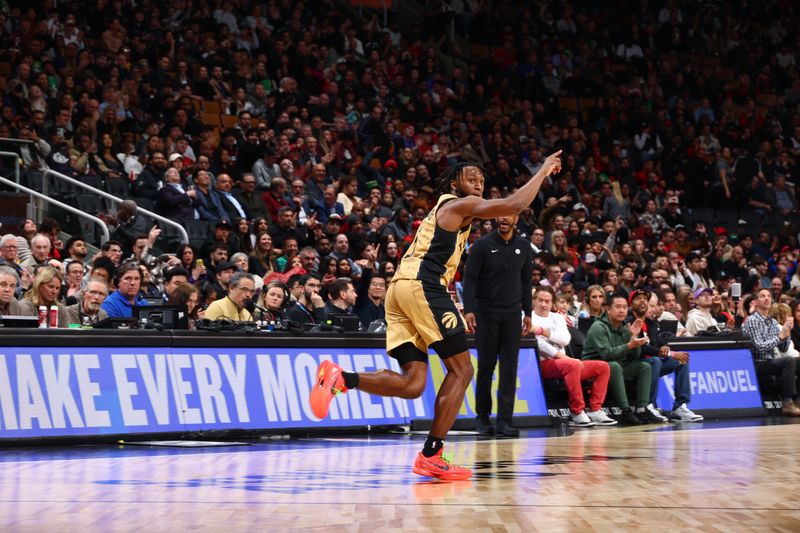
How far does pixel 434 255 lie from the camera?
7.64m

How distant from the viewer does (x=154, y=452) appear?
28.5ft

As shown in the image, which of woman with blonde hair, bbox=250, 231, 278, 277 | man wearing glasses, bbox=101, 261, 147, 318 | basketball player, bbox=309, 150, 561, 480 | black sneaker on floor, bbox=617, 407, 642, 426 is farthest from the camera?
woman with blonde hair, bbox=250, 231, 278, 277

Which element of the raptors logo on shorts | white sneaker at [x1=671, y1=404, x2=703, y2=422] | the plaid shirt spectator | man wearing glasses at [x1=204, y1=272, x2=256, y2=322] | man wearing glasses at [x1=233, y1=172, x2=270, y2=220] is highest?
man wearing glasses at [x1=233, y1=172, x2=270, y2=220]

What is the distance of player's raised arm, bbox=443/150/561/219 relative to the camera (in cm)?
718

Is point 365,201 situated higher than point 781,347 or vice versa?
point 365,201

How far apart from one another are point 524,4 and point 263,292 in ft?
53.3

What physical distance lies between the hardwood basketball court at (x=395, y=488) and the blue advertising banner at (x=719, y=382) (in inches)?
166

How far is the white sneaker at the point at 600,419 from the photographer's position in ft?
41.3

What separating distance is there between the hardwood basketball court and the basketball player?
48cm

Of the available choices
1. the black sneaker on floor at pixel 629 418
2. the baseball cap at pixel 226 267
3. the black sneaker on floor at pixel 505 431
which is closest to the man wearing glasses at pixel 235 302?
the baseball cap at pixel 226 267

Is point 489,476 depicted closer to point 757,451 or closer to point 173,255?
point 757,451

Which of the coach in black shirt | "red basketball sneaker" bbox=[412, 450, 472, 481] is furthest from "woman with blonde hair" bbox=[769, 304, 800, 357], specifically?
"red basketball sneaker" bbox=[412, 450, 472, 481]

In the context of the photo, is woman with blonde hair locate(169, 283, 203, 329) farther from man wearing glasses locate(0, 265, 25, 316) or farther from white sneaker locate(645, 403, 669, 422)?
white sneaker locate(645, 403, 669, 422)

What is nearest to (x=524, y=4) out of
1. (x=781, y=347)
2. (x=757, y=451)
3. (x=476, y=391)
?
(x=781, y=347)
